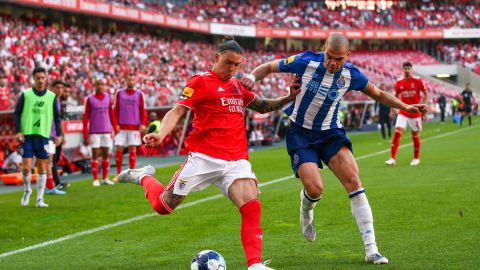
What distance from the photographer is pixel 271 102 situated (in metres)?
7.51

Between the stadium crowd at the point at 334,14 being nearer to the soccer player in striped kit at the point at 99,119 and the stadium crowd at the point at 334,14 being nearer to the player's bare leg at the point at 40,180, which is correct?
the soccer player in striped kit at the point at 99,119

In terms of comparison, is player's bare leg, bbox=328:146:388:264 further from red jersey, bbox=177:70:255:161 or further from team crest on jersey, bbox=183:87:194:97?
team crest on jersey, bbox=183:87:194:97

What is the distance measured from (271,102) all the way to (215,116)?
2.51 feet

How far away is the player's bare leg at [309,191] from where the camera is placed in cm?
777

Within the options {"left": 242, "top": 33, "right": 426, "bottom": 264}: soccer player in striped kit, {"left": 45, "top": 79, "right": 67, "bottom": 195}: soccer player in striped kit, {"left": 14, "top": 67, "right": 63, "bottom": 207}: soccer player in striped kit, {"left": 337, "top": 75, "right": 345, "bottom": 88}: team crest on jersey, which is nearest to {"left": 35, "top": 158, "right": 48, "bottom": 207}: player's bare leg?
{"left": 14, "top": 67, "right": 63, "bottom": 207}: soccer player in striped kit

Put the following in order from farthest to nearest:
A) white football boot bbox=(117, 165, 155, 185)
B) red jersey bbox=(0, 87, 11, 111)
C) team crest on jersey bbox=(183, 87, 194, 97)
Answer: red jersey bbox=(0, 87, 11, 111), white football boot bbox=(117, 165, 155, 185), team crest on jersey bbox=(183, 87, 194, 97)

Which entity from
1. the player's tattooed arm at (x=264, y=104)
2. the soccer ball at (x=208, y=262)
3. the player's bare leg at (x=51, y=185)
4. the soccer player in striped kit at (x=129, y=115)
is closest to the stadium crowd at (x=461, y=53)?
the soccer player in striped kit at (x=129, y=115)

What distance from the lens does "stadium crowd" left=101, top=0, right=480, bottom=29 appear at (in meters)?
65.1

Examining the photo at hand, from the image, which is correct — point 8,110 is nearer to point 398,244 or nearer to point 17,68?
point 17,68

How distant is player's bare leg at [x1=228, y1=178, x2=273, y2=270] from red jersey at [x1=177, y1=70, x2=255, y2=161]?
0.28 m

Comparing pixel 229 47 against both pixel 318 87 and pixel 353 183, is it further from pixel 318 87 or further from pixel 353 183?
pixel 353 183

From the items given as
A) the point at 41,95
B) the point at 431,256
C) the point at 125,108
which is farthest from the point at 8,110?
the point at 431,256

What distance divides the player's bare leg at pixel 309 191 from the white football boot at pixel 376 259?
964 millimetres

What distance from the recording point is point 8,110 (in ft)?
67.2
